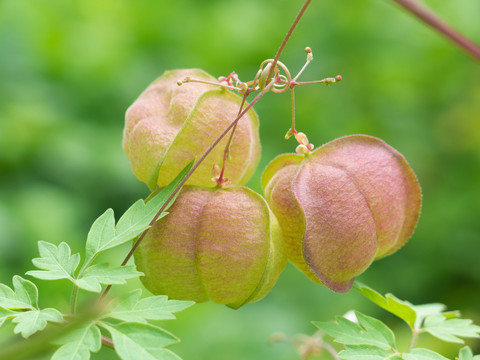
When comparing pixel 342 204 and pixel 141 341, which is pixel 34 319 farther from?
pixel 342 204

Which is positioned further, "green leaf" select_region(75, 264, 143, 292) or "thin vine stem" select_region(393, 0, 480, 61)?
"green leaf" select_region(75, 264, 143, 292)

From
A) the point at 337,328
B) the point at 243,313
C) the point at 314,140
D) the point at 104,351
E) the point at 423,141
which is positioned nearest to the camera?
the point at 337,328

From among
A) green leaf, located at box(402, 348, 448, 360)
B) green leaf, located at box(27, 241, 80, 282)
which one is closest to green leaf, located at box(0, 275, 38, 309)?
green leaf, located at box(27, 241, 80, 282)

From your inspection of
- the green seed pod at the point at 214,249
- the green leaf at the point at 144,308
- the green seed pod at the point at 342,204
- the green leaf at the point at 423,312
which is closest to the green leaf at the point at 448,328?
the green leaf at the point at 423,312

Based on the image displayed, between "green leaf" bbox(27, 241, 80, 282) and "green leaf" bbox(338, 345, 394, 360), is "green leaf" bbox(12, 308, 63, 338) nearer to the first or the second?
"green leaf" bbox(27, 241, 80, 282)

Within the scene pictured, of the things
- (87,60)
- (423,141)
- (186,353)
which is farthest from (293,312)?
(87,60)

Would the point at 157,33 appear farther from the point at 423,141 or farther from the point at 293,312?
the point at 293,312

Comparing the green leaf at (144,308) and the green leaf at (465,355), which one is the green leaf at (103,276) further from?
the green leaf at (465,355)
